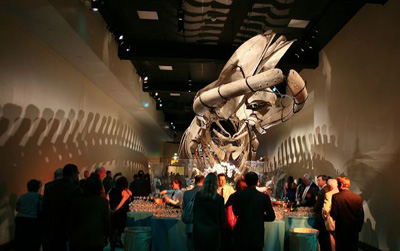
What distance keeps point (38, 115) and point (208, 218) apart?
4852mm

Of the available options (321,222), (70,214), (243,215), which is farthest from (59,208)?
(321,222)

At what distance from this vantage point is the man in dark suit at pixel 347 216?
5480mm

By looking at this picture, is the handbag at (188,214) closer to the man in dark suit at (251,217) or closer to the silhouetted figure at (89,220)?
the man in dark suit at (251,217)

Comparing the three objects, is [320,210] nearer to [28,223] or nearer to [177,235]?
[177,235]

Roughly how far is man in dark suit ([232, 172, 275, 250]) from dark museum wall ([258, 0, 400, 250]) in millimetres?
3180

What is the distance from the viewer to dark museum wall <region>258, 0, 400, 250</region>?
6574mm

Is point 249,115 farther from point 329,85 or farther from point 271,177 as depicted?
point 329,85

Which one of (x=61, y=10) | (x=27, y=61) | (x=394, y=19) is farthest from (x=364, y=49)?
(x=27, y=61)

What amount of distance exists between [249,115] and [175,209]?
255cm

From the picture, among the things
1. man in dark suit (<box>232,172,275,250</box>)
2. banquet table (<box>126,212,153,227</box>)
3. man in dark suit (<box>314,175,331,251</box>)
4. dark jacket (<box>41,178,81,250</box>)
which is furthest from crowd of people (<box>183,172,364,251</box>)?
dark jacket (<box>41,178,81,250</box>)

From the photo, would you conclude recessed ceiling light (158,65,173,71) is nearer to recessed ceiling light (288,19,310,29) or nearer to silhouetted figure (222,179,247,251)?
recessed ceiling light (288,19,310,29)

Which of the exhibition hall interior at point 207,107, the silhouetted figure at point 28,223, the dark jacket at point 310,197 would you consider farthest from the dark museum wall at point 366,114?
the silhouetted figure at point 28,223

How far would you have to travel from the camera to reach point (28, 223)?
17.6 feet

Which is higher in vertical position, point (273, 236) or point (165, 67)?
point (165, 67)
